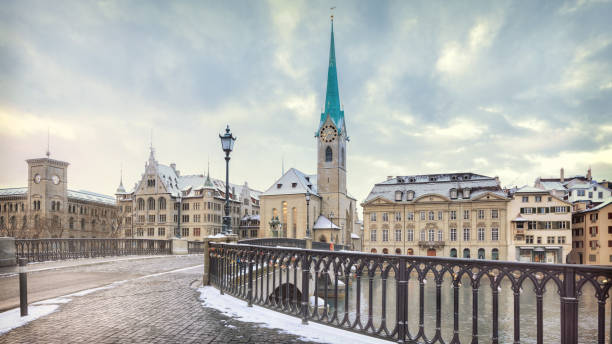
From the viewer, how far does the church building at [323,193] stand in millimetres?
69000

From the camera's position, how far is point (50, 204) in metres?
82.2

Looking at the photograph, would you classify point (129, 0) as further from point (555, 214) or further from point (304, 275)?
point (555, 214)

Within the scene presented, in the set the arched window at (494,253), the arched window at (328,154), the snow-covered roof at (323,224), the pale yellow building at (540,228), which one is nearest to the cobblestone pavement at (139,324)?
the snow-covered roof at (323,224)

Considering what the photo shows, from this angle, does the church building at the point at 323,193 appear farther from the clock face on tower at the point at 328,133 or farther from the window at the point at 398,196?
the window at the point at 398,196

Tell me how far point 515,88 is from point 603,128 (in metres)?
12.2

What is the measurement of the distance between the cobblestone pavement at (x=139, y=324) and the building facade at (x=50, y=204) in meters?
76.4

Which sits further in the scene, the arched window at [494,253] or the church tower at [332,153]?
the church tower at [332,153]

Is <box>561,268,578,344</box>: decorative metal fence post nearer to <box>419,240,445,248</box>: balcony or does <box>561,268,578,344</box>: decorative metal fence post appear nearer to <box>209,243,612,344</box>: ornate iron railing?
<box>209,243,612,344</box>: ornate iron railing

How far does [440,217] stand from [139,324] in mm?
62083

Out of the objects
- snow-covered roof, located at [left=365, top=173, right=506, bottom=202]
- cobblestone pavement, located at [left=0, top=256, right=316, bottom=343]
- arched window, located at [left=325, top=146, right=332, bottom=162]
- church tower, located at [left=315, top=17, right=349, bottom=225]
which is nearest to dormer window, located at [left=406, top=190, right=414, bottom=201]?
snow-covered roof, located at [left=365, top=173, right=506, bottom=202]

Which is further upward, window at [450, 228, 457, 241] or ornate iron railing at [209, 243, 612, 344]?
ornate iron railing at [209, 243, 612, 344]

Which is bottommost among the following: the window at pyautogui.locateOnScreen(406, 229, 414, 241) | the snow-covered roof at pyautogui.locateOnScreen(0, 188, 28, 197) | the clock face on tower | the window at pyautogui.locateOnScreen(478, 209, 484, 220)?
the window at pyautogui.locateOnScreen(406, 229, 414, 241)

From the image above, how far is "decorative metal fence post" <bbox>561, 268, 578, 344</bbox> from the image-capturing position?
4.23 m

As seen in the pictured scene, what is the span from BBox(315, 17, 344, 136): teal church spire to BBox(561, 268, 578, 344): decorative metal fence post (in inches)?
2775
